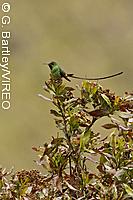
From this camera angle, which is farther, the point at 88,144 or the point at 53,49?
the point at 53,49

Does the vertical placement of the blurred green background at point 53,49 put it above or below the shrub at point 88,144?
above

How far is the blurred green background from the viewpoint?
10.3ft

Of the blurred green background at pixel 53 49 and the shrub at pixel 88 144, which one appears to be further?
the blurred green background at pixel 53 49

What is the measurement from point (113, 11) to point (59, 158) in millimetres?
3009

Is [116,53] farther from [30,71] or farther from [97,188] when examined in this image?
[97,188]

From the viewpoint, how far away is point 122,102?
2.34ft

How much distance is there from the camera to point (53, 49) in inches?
136

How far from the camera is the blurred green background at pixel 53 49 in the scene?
10.3 ft

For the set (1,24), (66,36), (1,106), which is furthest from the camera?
(66,36)

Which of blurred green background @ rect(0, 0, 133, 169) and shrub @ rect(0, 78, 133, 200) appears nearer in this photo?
shrub @ rect(0, 78, 133, 200)

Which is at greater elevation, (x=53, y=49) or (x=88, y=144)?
(x=53, y=49)

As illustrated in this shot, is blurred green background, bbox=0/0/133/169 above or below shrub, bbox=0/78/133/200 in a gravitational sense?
above

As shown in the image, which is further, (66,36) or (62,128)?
(66,36)

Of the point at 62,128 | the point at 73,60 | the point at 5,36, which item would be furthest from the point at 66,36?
the point at 62,128
